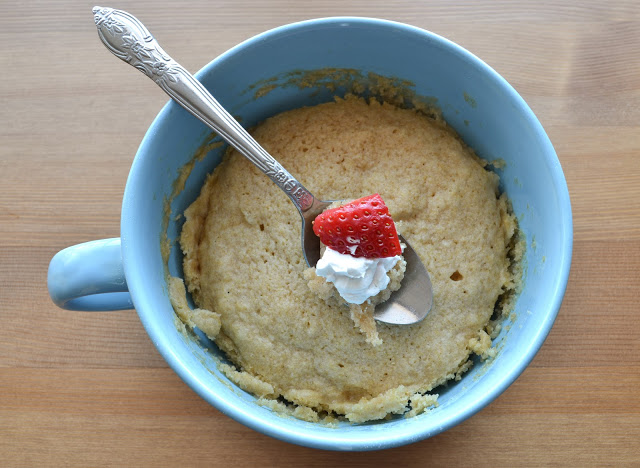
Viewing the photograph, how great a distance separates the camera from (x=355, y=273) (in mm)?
1238

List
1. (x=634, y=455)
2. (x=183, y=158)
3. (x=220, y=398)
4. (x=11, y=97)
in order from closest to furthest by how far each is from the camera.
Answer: (x=220, y=398)
(x=183, y=158)
(x=634, y=455)
(x=11, y=97)

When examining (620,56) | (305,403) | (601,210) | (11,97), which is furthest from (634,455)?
(11,97)

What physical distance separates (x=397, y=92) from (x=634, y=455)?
121 centimetres

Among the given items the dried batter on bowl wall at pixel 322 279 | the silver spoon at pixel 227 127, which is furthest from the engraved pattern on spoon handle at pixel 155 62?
the dried batter on bowl wall at pixel 322 279

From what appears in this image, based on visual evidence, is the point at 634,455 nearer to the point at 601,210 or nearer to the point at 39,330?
the point at 601,210

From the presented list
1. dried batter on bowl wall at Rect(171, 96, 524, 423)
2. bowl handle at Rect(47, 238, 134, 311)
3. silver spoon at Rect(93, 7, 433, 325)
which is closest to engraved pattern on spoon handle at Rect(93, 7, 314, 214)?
silver spoon at Rect(93, 7, 433, 325)

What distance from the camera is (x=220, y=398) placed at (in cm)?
114

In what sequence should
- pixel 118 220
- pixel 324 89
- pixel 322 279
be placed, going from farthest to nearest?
pixel 118 220 < pixel 324 89 < pixel 322 279

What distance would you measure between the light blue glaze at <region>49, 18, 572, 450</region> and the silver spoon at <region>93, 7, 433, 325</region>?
0.06 metres

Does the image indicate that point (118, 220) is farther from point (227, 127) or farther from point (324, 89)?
point (324, 89)

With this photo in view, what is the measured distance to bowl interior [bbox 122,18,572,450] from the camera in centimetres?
115

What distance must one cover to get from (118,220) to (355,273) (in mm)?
771

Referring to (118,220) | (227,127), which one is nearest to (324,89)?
(227,127)

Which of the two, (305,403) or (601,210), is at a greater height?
(601,210)
